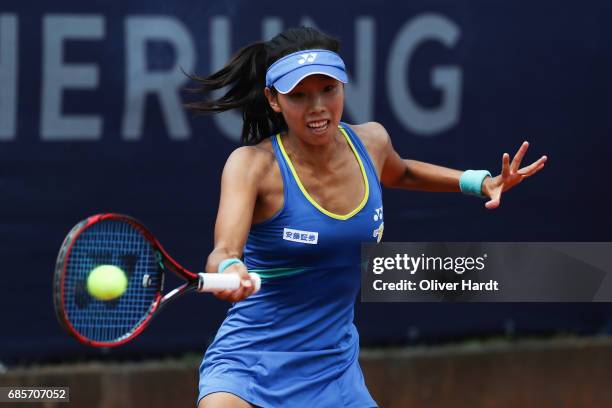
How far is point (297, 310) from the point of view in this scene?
3824mm

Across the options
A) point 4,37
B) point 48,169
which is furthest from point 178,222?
point 4,37

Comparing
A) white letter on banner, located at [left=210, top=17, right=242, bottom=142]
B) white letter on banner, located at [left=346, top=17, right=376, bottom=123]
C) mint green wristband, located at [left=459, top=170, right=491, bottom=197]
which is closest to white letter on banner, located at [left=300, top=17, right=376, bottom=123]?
white letter on banner, located at [left=346, top=17, right=376, bottom=123]

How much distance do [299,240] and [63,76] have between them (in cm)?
197

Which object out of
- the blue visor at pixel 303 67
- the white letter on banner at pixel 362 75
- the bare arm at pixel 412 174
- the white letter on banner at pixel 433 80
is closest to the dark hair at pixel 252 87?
the blue visor at pixel 303 67

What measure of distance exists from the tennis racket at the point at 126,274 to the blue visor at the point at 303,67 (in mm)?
605

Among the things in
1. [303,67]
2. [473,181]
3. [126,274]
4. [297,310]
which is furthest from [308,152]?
[126,274]

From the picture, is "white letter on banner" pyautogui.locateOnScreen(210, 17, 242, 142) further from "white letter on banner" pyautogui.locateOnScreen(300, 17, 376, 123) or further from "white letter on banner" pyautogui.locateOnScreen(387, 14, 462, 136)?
"white letter on banner" pyautogui.locateOnScreen(387, 14, 462, 136)

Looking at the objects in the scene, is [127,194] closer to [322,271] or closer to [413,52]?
[413,52]

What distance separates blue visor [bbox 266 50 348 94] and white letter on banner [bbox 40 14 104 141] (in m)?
1.75

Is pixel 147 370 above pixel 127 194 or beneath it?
beneath

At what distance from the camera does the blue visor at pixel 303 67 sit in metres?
3.71

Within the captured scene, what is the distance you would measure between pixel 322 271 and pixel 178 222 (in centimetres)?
187

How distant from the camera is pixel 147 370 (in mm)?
5586
